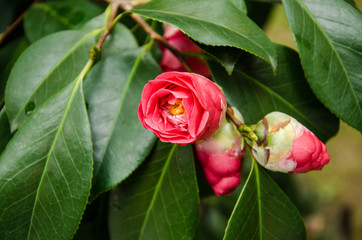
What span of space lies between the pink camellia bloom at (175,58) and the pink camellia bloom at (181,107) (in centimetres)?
18

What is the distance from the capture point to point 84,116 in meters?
0.60

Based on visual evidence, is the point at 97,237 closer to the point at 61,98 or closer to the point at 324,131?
the point at 61,98

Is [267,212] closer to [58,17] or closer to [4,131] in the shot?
[4,131]

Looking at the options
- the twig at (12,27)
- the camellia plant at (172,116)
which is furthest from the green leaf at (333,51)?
the twig at (12,27)

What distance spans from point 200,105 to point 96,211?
44cm

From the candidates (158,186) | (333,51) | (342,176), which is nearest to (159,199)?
(158,186)

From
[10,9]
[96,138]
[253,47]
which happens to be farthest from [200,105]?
[10,9]

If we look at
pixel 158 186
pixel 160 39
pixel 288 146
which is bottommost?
pixel 158 186

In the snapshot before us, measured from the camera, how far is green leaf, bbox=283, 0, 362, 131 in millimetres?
620

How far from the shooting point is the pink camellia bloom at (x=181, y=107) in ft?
1.59

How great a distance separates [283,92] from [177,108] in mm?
250

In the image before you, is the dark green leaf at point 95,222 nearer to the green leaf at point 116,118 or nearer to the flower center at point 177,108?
the green leaf at point 116,118

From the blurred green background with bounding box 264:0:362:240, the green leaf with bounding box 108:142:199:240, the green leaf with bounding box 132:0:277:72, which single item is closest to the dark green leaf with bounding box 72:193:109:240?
the green leaf with bounding box 108:142:199:240

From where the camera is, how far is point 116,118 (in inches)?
25.4
